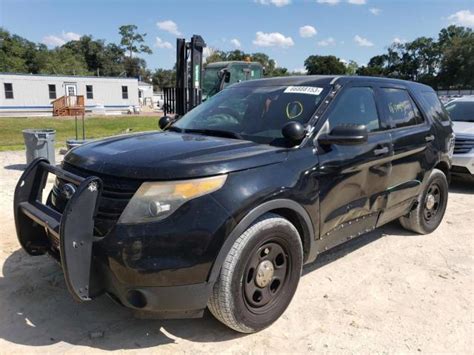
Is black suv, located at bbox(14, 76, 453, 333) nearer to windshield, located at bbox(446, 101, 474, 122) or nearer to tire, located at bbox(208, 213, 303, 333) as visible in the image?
tire, located at bbox(208, 213, 303, 333)

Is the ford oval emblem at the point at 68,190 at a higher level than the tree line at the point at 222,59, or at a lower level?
lower

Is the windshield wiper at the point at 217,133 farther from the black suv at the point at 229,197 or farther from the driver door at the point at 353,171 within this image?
the driver door at the point at 353,171

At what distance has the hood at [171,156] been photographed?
263 centimetres

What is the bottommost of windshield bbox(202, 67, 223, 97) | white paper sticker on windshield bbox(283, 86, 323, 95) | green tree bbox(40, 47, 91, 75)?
white paper sticker on windshield bbox(283, 86, 323, 95)

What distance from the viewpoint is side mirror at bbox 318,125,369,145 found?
3.22m

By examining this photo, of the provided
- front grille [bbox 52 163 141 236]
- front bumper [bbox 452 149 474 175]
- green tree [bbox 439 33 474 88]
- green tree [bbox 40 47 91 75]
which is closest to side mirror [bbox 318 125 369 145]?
front grille [bbox 52 163 141 236]

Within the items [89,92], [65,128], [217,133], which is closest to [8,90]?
[89,92]

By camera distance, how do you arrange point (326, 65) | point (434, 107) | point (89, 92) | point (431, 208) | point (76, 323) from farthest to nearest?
point (326, 65)
point (89, 92)
point (431, 208)
point (434, 107)
point (76, 323)

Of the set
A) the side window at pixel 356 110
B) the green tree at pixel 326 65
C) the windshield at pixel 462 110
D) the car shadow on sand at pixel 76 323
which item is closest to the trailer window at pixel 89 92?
the windshield at pixel 462 110

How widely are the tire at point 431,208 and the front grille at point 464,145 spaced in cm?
249

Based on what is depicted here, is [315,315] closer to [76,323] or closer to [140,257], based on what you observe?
[140,257]

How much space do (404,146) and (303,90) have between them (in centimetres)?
130

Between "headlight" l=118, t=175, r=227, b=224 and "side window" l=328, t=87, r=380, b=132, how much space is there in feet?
4.76

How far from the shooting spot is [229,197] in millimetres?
2639
